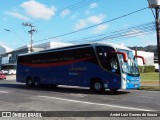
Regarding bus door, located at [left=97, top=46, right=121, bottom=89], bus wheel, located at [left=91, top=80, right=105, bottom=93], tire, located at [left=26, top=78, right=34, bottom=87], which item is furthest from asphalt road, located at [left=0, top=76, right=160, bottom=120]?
tire, located at [left=26, top=78, right=34, bottom=87]

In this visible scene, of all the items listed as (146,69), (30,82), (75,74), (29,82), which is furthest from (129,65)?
(146,69)

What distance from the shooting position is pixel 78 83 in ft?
73.2

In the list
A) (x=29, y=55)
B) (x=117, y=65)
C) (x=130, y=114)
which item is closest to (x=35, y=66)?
(x=29, y=55)

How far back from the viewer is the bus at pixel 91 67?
1975 centimetres

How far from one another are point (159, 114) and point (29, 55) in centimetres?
1895

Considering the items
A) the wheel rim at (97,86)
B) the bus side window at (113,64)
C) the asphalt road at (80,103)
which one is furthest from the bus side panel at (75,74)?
the asphalt road at (80,103)

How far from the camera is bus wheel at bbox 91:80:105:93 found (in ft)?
67.2

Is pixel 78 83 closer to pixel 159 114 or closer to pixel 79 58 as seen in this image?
pixel 79 58

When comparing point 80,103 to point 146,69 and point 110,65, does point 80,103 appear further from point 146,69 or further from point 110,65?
point 146,69

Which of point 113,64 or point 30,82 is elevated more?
point 113,64

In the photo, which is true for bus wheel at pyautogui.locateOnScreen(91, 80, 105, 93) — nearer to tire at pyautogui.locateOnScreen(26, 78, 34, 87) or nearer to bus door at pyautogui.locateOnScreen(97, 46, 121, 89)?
bus door at pyautogui.locateOnScreen(97, 46, 121, 89)

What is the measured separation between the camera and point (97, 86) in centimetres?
2080

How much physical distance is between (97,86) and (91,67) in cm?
135

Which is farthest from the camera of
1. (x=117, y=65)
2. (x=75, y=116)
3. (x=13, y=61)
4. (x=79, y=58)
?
(x=13, y=61)
